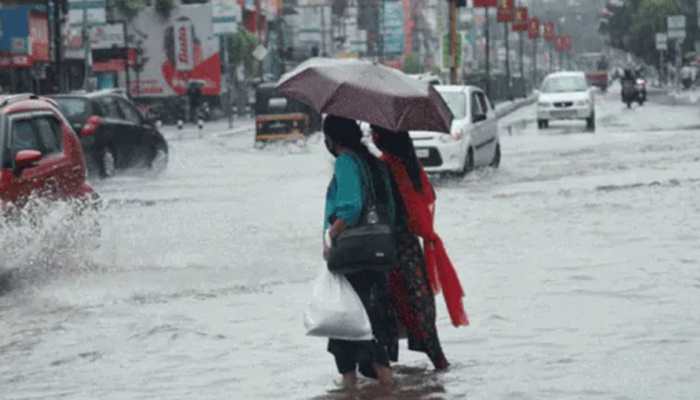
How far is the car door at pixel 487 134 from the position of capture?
98.5 feet

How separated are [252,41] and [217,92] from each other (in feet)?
68.3

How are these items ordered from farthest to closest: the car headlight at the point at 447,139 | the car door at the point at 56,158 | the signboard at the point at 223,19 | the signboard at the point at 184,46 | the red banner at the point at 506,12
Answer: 1. the red banner at the point at 506,12
2. the signboard at the point at 184,46
3. the signboard at the point at 223,19
4. the car headlight at the point at 447,139
5. the car door at the point at 56,158

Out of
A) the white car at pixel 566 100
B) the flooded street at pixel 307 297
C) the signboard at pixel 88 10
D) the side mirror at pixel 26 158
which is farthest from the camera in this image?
the white car at pixel 566 100

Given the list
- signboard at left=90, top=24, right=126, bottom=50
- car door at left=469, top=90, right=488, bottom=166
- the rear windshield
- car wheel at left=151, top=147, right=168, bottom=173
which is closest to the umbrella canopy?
car door at left=469, top=90, right=488, bottom=166

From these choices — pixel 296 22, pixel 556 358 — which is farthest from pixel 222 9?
pixel 296 22

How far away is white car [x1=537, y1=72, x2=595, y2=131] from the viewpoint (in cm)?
5041

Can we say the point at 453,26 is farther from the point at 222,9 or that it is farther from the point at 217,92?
the point at 217,92

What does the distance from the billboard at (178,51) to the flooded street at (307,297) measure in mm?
46230

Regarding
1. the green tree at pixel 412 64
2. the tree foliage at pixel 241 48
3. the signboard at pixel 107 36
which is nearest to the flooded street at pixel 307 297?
the signboard at pixel 107 36

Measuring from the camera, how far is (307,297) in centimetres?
1366

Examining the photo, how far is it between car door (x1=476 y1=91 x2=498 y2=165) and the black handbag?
68.8 feet

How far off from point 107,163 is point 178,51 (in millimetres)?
43162

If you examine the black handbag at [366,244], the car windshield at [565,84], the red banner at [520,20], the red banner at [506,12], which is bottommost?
the red banner at [520,20]

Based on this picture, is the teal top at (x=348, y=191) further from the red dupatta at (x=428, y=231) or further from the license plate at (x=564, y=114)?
the license plate at (x=564, y=114)
